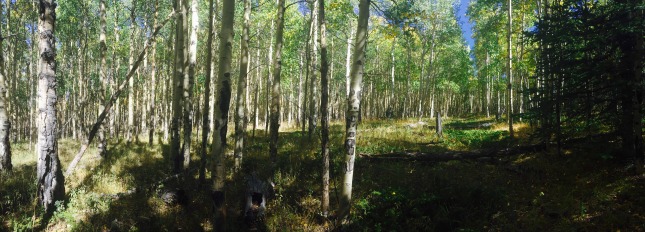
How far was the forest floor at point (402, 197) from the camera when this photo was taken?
611 centimetres

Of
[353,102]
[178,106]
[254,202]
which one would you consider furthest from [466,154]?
[178,106]

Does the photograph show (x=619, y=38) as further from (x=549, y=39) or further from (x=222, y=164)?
(x=222, y=164)

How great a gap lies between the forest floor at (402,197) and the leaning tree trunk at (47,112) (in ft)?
1.37

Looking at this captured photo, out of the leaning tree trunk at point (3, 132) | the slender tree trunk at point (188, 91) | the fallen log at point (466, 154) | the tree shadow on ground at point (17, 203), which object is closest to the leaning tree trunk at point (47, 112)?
the tree shadow on ground at point (17, 203)

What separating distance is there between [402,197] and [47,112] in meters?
7.36

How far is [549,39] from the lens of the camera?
8.66 m

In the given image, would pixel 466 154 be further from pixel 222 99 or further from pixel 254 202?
pixel 222 99

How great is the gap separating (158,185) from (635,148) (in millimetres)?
11027

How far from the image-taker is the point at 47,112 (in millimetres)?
6180

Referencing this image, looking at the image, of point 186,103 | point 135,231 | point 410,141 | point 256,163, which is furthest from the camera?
point 410,141

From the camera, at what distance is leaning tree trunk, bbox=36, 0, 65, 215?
611 centimetres

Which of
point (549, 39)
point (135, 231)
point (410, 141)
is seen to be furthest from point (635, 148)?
point (135, 231)

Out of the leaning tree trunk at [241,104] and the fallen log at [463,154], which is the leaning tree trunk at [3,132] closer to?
the leaning tree trunk at [241,104]

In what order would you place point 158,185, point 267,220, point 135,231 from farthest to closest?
point 158,185 < point 267,220 < point 135,231
